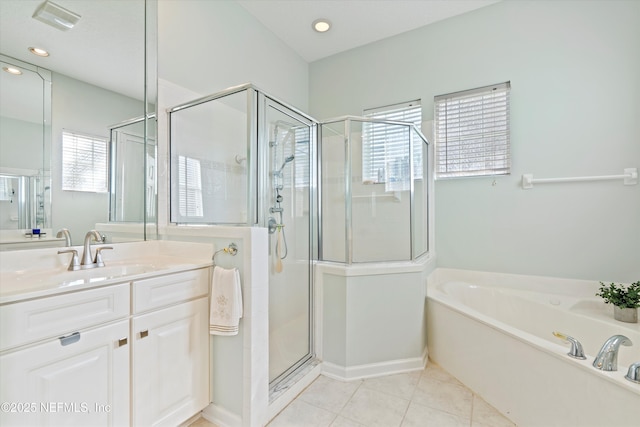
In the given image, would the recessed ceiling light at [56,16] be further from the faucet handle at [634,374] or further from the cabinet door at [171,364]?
the faucet handle at [634,374]

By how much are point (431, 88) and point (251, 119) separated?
1971mm

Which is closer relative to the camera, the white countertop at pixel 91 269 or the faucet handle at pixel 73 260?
the white countertop at pixel 91 269

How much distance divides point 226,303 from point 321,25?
8.67 feet

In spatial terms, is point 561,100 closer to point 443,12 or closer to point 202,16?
point 443,12

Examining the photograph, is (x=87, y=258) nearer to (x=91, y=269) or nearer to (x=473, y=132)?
(x=91, y=269)

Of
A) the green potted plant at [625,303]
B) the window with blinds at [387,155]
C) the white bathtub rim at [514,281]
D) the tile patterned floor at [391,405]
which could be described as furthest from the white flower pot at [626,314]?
the window with blinds at [387,155]

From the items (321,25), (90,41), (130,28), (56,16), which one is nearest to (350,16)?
(321,25)

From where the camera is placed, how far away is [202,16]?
2100mm

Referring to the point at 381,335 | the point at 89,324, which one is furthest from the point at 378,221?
the point at 89,324

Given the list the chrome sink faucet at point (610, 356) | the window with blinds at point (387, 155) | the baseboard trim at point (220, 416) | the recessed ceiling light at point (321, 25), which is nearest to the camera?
the chrome sink faucet at point (610, 356)

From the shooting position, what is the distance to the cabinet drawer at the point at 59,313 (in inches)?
35.7

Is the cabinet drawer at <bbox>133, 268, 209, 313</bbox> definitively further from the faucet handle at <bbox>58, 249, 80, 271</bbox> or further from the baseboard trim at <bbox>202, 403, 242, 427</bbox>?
the baseboard trim at <bbox>202, 403, 242, 427</bbox>

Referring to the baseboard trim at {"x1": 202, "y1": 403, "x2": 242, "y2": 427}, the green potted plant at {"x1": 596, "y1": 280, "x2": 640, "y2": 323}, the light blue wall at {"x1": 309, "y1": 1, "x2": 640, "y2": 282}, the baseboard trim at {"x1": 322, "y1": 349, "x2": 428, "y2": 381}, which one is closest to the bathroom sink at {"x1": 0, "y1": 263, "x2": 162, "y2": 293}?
the baseboard trim at {"x1": 202, "y1": 403, "x2": 242, "y2": 427}

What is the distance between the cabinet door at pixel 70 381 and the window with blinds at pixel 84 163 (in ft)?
2.75
